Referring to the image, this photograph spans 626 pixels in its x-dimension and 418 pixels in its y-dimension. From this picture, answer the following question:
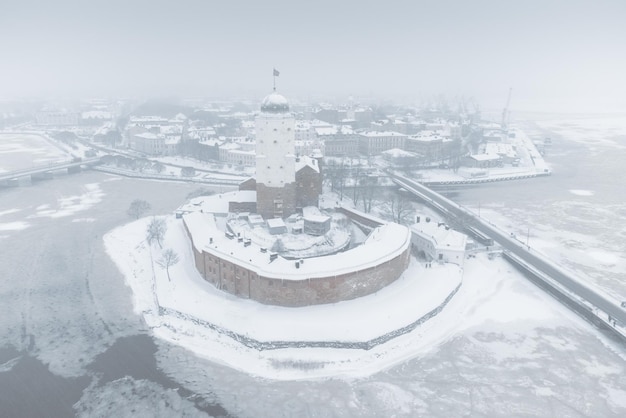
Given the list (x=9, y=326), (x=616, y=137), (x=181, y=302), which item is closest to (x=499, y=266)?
(x=181, y=302)

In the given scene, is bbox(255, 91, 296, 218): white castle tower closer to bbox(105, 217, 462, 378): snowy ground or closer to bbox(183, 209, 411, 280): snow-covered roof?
bbox(183, 209, 411, 280): snow-covered roof

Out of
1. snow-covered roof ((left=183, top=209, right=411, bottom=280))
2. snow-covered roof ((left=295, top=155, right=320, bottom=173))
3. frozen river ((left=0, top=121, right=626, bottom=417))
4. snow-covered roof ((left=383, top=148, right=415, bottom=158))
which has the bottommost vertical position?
frozen river ((left=0, top=121, right=626, bottom=417))

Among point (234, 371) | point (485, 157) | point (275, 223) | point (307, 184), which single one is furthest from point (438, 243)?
point (485, 157)

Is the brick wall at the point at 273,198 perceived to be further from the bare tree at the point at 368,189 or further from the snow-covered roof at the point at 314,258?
the bare tree at the point at 368,189

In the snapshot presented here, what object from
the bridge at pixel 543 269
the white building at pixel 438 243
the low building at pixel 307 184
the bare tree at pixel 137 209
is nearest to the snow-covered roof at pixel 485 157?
the bridge at pixel 543 269

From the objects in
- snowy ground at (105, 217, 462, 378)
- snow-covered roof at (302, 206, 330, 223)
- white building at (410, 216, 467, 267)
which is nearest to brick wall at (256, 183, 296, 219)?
snow-covered roof at (302, 206, 330, 223)

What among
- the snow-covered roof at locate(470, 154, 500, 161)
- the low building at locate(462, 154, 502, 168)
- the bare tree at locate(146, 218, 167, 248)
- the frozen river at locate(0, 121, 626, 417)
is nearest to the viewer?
the frozen river at locate(0, 121, 626, 417)

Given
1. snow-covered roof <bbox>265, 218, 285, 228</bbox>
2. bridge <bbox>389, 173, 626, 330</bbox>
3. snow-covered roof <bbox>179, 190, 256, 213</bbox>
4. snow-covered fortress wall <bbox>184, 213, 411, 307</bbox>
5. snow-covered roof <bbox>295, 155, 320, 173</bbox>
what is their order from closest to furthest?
snow-covered fortress wall <bbox>184, 213, 411, 307</bbox>, bridge <bbox>389, 173, 626, 330</bbox>, snow-covered roof <bbox>265, 218, 285, 228</bbox>, snow-covered roof <bbox>295, 155, 320, 173</bbox>, snow-covered roof <bbox>179, 190, 256, 213</bbox>
